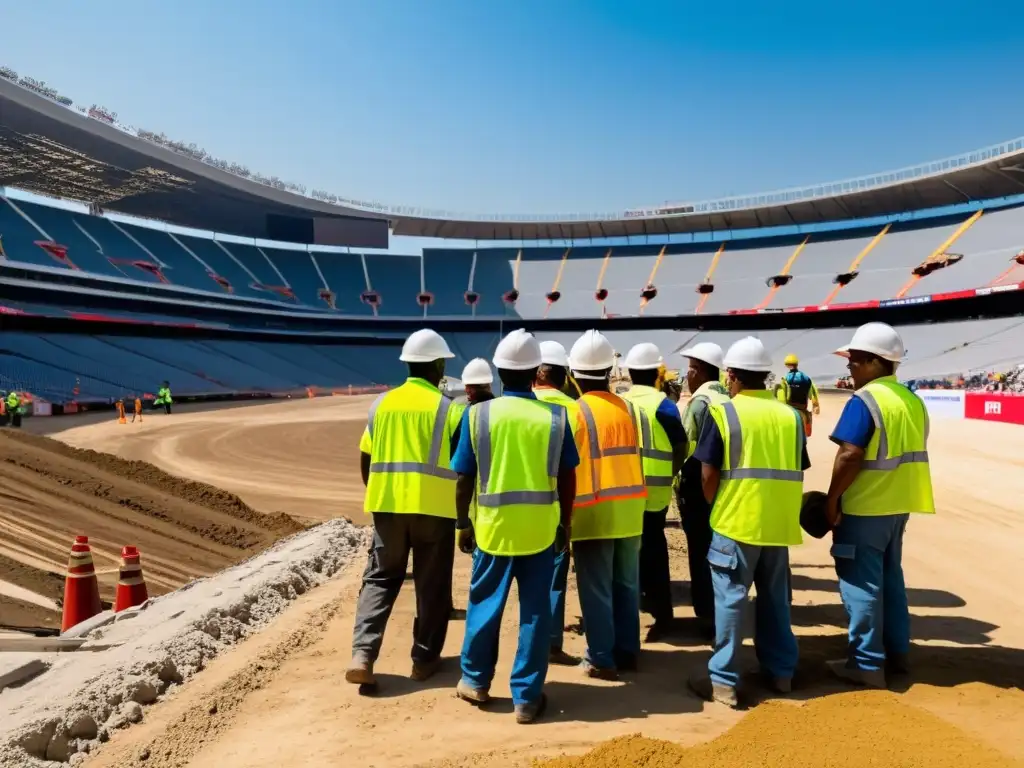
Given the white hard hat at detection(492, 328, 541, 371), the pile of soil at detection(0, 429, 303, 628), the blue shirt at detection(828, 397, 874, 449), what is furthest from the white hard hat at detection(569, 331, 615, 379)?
the pile of soil at detection(0, 429, 303, 628)

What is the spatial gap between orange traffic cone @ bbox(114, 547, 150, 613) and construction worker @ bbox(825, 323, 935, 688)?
472cm

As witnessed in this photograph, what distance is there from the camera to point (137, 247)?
129 feet

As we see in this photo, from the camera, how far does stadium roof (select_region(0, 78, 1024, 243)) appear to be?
2961 cm

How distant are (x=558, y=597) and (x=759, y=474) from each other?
1.38 m

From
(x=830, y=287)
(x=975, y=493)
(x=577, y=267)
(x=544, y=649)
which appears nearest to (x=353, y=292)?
(x=577, y=267)

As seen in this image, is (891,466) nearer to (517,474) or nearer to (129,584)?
(517,474)

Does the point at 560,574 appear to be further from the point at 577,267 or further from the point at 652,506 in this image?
the point at 577,267

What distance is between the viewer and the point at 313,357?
41812 mm

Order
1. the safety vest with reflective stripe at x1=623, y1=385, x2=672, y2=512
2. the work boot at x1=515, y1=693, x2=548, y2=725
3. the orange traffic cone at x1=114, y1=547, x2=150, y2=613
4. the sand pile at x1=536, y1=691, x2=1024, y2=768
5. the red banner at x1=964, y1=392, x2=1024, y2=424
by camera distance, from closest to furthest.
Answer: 1. the sand pile at x1=536, y1=691, x2=1024, y2=768
2. the work boot at x1=515, y1=693, x2=548, y2=725
3. the safety vest with reflective stripe at x1=623, y1=385, x2=672, y2=512
4. the orange traffic cone at x1=114, y1=547, x2=150, y2=613
5. the red banner at x1=964, y1=392, x2=1024, y2=424

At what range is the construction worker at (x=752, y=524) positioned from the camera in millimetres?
3135

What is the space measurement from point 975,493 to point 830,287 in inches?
1272

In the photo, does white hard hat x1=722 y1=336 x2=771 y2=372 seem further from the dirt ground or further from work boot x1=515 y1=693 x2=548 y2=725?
work boot x1=515 y1=693 x2=548 y2=725

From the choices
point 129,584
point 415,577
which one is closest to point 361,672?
point 415,577

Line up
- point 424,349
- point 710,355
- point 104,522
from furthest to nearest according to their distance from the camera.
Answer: point 104,522
point 710,355
point 424,349
